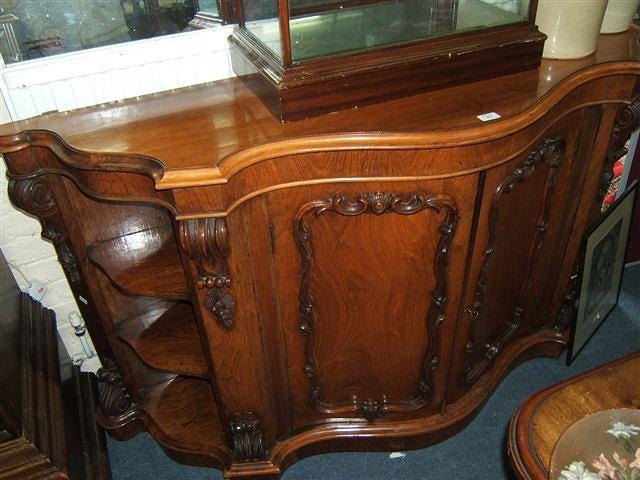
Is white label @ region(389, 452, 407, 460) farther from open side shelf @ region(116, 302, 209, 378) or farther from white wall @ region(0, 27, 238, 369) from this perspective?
white wall @ region(0, 27, 238, 369)

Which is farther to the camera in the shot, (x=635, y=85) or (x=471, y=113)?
(x=635, y=85)

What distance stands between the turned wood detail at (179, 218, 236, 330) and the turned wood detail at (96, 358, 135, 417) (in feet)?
1.97

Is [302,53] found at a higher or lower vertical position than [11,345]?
higher

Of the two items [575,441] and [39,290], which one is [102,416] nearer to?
[39,290]

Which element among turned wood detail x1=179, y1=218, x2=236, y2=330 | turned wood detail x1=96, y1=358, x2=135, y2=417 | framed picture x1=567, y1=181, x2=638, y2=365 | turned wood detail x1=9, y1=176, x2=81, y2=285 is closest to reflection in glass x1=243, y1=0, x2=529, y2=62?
turned wood detail x1=179, y1=218, x2=236, y2=330

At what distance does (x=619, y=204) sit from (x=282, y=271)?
1.20 metres

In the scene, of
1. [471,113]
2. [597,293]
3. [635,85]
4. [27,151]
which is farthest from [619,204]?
[27,151]

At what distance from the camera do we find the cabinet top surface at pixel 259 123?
111 cm

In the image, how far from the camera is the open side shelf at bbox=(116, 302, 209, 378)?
155 centimetres

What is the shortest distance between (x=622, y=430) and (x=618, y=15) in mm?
1065

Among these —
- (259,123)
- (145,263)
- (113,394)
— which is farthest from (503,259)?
(113,394)

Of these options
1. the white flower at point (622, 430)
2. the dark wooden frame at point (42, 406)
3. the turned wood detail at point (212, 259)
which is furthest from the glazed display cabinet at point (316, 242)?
the white flower at point (622, 430)

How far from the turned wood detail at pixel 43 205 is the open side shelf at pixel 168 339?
0.29 meters

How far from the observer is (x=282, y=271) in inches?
52.0
